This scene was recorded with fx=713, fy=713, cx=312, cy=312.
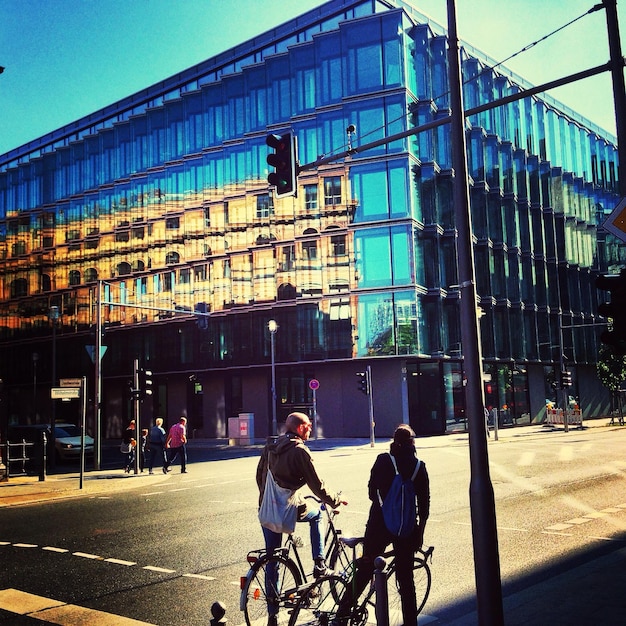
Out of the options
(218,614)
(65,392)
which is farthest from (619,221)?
(65,392)

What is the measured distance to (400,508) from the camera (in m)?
5.77

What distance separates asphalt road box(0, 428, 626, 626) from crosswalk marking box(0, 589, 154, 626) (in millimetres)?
123

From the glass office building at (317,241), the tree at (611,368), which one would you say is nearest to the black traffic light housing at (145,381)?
the glass office building at (317,241)

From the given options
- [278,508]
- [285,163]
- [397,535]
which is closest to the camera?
[397,535]

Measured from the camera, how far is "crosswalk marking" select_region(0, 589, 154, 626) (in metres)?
6.50

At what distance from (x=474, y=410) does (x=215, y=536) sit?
623 cm

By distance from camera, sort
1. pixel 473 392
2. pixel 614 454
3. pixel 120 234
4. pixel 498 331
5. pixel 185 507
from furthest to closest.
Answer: pixel 120 234 < pixel 498 331 < pixel 614 454 < pixel 185 507 < pixel 473 392

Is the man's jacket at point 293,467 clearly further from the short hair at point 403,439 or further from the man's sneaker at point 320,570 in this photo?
the short hair at point 403,439

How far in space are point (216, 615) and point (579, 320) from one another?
5654 centimetres

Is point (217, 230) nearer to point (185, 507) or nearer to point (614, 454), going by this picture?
point (614, 454)

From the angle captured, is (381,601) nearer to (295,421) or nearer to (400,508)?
(400,508)

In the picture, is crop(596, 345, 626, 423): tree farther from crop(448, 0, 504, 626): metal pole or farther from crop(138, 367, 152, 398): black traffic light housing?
crop(448, 0, 504, 626): metal pole

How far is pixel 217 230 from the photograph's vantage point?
4691cm

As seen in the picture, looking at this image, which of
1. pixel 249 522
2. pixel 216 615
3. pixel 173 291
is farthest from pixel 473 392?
pixel 173 291
